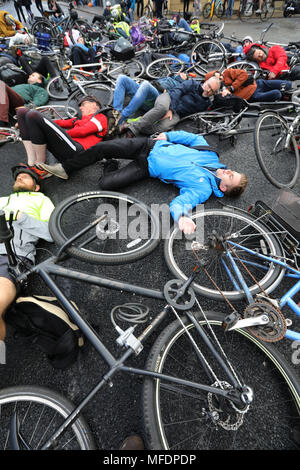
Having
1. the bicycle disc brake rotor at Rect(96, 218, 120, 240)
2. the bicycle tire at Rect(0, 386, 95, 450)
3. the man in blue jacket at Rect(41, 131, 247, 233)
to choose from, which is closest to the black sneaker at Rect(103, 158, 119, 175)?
the man in blue jacket at Rect(41, 131, 247, 233)

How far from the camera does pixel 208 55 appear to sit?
7.40 meters

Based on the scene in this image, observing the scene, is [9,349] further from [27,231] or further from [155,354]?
[155,354]

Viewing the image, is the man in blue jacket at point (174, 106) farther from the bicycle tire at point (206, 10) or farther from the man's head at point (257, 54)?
the bicycle tire at point (206, 10)

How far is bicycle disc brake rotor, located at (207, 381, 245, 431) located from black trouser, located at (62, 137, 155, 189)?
282 centimetres

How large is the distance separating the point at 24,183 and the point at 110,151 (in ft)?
4.29

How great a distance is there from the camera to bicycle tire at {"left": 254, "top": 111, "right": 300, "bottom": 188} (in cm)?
356

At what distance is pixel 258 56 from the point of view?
591 centimetres

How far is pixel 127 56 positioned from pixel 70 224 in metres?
6.60

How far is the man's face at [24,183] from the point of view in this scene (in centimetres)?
294

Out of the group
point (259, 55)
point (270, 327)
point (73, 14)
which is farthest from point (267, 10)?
point (270, 327)

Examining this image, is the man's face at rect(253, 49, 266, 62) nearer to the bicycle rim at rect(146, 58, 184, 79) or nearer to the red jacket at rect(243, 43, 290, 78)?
the red jacket at rect(243, 43, 290, 78)

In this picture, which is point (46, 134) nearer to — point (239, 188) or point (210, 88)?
point (239, 188)

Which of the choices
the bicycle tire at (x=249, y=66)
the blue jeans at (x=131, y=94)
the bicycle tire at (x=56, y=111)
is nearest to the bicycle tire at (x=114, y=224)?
the blue jeans at (x=131, y=94)
